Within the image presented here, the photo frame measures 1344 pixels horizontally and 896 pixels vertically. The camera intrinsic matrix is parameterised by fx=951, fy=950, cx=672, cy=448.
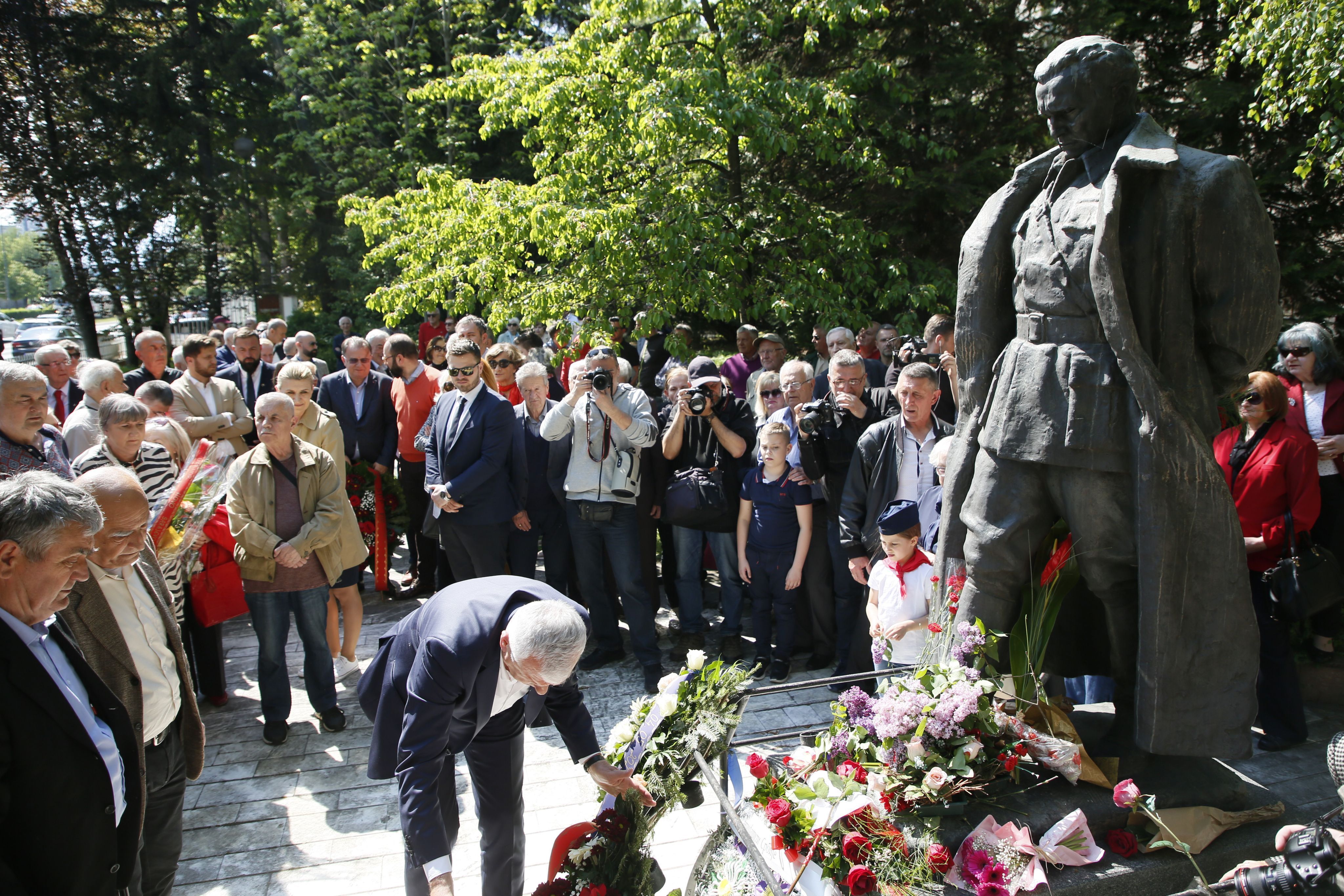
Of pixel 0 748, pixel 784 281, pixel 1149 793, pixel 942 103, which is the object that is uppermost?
pixel 942 103

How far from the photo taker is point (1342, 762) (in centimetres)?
254

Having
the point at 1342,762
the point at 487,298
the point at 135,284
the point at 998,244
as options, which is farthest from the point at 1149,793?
the point at 135,284

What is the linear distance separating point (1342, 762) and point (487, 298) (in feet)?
28.3

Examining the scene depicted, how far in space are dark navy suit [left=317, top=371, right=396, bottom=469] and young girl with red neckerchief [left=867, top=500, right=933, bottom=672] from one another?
187 inches

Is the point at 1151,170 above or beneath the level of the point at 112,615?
above

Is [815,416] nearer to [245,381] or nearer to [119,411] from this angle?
[119,411]

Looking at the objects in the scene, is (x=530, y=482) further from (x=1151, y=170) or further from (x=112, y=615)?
(x=1151, y=170)

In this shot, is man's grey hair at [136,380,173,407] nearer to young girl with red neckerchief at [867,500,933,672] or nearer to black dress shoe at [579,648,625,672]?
black dress shoe at [579,648,625,672]

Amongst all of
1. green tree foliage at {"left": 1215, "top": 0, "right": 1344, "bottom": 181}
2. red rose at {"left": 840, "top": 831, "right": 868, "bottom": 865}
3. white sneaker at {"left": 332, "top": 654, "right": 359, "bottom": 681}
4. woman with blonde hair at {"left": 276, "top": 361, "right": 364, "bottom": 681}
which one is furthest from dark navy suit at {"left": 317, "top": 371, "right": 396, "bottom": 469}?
green tree foliage at {"left": 1215, "top": 0, "right": 1344, "bottom": 181}

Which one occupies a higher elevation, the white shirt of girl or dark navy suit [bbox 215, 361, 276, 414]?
dark navy suit [bbox 215, 361, 276, 414]

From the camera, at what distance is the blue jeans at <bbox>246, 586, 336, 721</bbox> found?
17.6 feet

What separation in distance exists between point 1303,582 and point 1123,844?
2397 millimetres

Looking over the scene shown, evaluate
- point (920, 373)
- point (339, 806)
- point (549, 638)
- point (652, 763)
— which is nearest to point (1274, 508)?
point (920, 373)

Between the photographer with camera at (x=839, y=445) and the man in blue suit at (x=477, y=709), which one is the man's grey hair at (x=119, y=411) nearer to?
the man in blue suit at (x=477, y=709)
